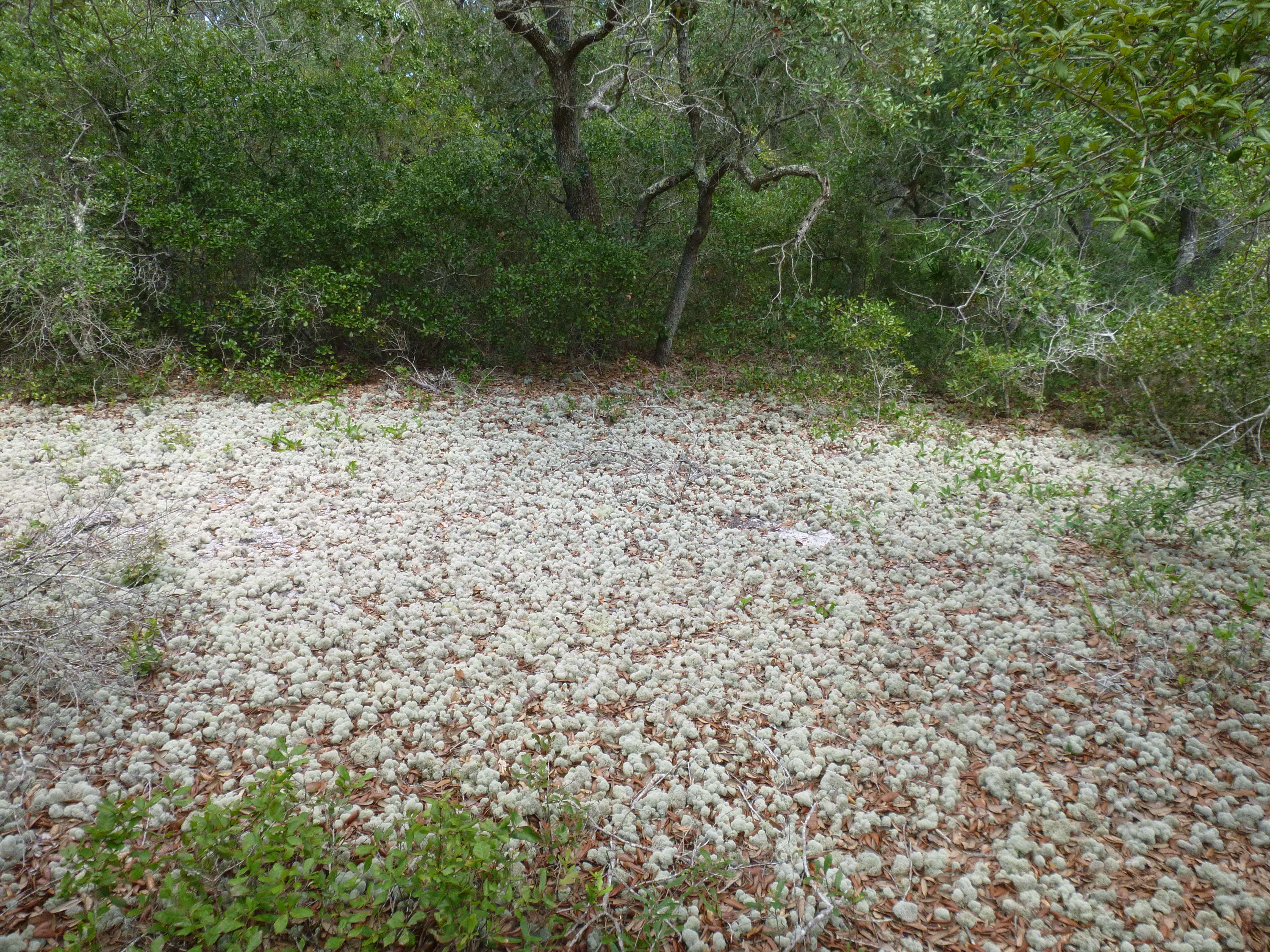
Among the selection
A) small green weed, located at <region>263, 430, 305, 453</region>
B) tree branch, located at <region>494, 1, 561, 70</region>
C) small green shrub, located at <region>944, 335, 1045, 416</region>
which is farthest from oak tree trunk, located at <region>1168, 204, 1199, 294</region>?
small green weed, located at <region>263, 430, 305, 453</region>

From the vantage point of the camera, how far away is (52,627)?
2.93 meters

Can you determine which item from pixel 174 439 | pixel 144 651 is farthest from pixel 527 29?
pixel 144 651

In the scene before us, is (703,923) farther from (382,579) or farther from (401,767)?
(382,579)

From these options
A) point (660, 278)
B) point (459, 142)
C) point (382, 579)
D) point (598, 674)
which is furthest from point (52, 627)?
point (660, 278)

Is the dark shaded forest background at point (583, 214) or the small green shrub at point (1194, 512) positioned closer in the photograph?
the small green shrub at point (1194, 512)

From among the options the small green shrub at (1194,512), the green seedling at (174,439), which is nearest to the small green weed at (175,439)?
the green seedling at (174,439)

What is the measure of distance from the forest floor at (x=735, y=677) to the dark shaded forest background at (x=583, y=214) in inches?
56.9

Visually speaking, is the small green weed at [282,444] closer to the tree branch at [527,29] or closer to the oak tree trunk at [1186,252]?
the tree branch at [527,29]

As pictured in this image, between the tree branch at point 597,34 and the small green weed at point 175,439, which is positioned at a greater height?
the tree branch at point 597,34

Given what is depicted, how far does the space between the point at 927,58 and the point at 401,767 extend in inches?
268

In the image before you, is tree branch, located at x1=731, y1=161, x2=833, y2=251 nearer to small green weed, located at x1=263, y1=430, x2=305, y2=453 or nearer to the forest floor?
the forest floor

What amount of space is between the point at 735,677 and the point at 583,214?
6.37 meters

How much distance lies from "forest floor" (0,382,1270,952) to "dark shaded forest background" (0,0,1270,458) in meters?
1.44

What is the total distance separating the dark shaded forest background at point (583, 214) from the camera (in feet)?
18.4
